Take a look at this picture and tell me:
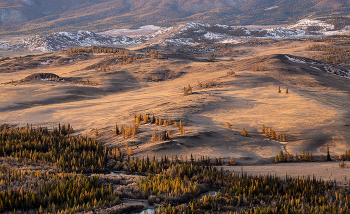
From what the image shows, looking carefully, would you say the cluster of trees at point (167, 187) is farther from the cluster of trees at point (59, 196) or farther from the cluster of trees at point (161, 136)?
the cluster of trees at point (161, 136)

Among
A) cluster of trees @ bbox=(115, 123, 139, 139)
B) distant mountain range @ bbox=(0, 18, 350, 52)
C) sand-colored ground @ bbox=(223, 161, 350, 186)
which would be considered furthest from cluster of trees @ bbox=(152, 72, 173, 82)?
distant mountain range @ bbox=(0, 18, 350, 52)

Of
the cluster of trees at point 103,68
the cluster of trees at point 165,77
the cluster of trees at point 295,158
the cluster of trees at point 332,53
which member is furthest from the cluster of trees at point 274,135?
the cluster of trees at point 332,53

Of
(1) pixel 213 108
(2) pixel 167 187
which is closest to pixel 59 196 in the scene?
(2) pixel 167 187

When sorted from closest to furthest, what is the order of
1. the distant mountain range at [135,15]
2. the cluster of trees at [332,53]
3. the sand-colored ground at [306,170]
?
the sand-colored ground at [306,170]
the cluster of trees at [332,53]
the distant mountain range at [135,15]

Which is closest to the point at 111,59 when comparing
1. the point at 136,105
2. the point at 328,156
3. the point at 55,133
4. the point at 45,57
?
the point at 45,57

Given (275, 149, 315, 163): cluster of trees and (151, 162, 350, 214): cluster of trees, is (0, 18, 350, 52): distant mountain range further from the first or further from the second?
(151, 162, 350, 214): cluster of trees

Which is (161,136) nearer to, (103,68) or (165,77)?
(165,77)
